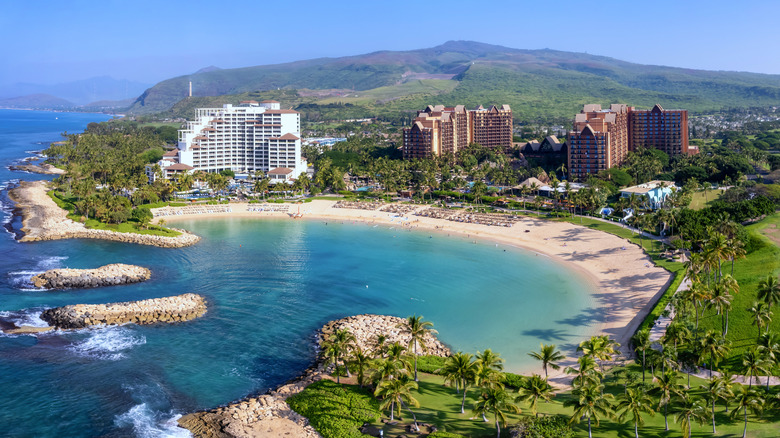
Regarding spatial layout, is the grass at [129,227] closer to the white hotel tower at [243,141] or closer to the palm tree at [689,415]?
the white hotel tower at [243,141]

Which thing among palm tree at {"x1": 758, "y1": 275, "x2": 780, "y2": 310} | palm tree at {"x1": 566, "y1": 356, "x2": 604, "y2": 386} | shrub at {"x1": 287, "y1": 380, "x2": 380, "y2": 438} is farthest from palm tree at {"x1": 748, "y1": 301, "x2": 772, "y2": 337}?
shrub at {"x1": 287, "y1": 380, "x2": 380, "y2": 438}

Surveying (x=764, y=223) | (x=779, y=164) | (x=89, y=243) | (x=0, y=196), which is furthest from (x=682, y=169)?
(x=0, y=196)

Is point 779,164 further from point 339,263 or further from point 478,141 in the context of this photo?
point 339,263

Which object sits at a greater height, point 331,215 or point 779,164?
point 779,164

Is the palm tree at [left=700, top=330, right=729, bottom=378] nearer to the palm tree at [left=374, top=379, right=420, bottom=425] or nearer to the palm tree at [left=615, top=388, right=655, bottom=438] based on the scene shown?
the palm tree at [left=615, top=388, right=655, bottom=438]

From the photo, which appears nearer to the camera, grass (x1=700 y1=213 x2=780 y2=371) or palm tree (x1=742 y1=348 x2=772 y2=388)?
palm tree (x1=742 y1=348 x2=772 y2=388)

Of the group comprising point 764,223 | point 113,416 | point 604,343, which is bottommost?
point 113,416
